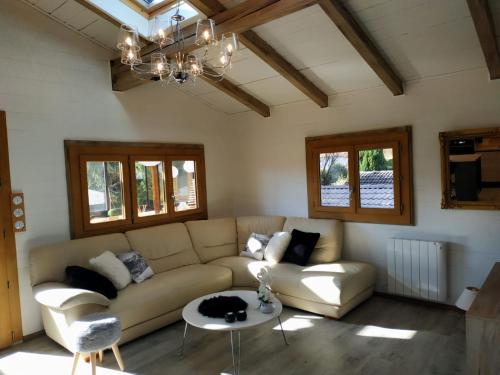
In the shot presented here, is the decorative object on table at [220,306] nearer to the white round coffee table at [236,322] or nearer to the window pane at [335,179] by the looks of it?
the white round coffee table at [236,322]

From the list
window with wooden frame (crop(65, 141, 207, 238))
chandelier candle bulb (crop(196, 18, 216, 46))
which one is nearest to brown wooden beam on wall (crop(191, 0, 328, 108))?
chandelier candle bulb (crop(196, 18, 216, 46))

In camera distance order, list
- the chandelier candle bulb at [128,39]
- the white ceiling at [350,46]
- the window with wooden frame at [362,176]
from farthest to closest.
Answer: the window with wooden frame at [362,176]
the white ceiling at [350,46]
the chandelier candle bulb at [128,39]

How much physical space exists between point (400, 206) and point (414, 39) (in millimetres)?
1747

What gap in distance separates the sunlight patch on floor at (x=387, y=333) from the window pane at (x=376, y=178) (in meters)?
1.39

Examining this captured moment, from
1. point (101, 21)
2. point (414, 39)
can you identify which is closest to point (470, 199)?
point (414, 39)

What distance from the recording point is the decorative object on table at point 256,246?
4547 millimetres

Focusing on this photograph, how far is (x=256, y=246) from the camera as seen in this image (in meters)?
4.59

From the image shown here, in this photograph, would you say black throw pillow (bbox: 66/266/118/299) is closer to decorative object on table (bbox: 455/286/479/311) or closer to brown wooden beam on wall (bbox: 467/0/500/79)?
decorative object on table (bbox: 455/286/479/311)

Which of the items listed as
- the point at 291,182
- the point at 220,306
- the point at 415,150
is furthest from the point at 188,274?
the point at 415,150

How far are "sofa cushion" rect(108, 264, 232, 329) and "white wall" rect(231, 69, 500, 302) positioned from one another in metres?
1.57

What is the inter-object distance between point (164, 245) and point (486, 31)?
370cm

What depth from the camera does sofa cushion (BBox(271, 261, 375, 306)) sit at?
11.8 feet

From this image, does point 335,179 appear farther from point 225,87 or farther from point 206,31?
point 206,31

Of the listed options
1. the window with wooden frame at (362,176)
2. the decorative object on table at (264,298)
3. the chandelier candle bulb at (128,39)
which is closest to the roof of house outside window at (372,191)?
the window with wooden frame at (362,176)
